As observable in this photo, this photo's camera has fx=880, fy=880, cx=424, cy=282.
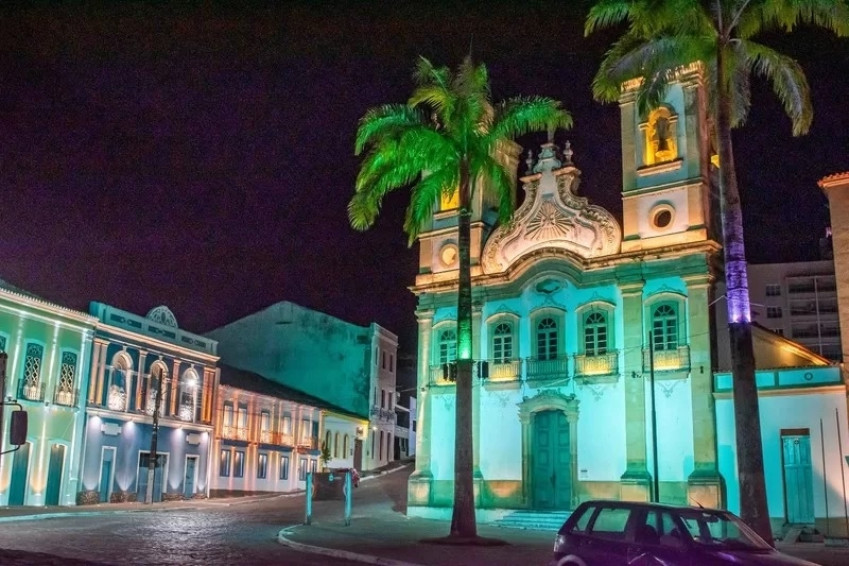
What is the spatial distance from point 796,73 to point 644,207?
1050 centimetres

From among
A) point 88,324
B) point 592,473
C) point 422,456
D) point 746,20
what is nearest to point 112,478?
point 88,324

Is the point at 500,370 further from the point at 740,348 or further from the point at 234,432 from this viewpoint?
the point at 234,432

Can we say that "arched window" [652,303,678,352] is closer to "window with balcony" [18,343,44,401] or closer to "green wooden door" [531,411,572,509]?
"green wooden door" [531,411,572,509]

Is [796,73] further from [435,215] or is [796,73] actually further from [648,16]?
[435,215]

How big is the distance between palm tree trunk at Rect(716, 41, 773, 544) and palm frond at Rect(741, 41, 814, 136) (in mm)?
1741

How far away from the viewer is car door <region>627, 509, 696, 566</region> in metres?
10.2

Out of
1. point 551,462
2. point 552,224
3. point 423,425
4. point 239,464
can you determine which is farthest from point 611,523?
point 239,464

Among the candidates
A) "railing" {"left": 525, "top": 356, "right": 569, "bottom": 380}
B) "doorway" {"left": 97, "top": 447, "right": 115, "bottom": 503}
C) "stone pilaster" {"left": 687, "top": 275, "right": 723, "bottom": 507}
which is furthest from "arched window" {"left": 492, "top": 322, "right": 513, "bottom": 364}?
"doorway" {"left": 97, "top": 447, "right": 115, "bottom": 503}

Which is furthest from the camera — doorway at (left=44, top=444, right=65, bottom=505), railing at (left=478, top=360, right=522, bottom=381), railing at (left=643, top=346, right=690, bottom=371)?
doorway at (left=44, top=444, right=65, bottom=505)

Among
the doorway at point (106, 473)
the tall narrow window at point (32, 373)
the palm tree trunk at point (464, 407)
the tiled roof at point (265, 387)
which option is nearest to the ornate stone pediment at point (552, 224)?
the palm tree trunk at point (464, 407)

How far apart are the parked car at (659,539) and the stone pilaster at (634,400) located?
1669cm

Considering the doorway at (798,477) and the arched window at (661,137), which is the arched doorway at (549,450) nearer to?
the doorway at (798,477)

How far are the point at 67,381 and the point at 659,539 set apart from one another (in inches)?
1203

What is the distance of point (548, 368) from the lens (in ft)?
101
